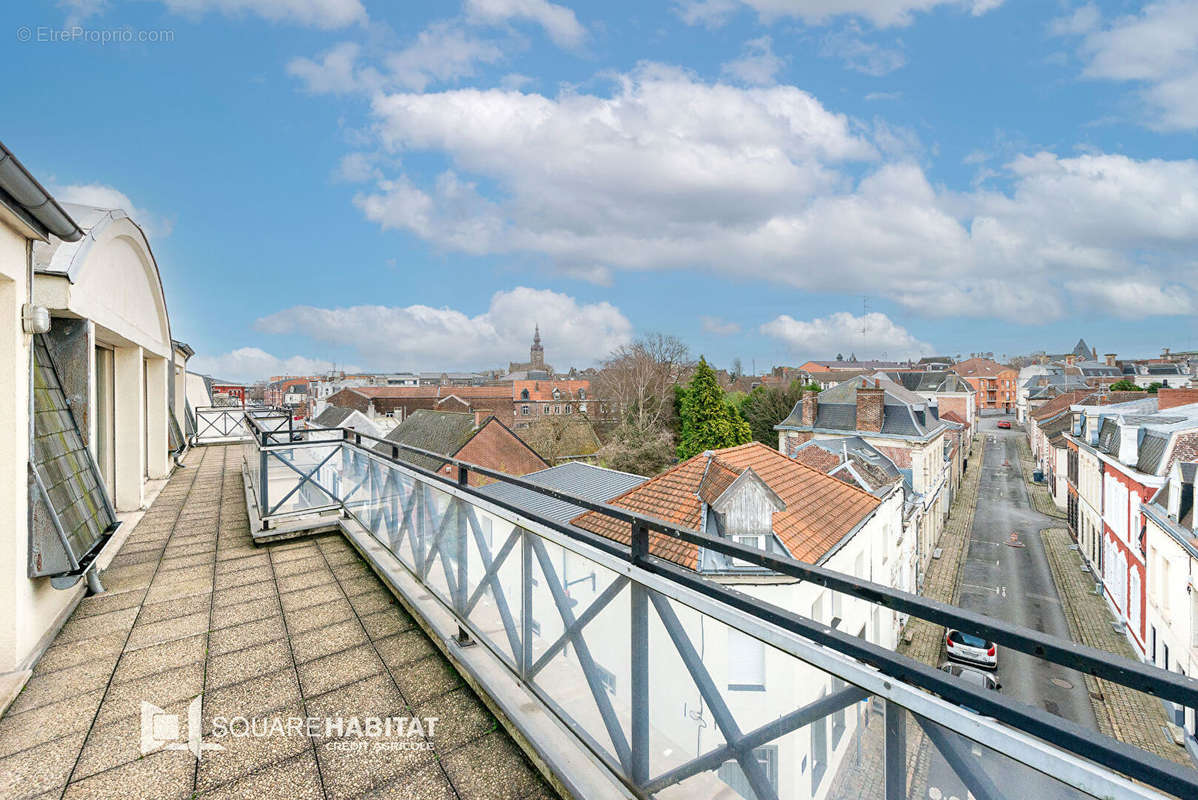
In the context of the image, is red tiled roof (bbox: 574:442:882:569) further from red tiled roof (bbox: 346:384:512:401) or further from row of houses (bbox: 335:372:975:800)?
red tiled roof (bbox: 346:384:512:401)

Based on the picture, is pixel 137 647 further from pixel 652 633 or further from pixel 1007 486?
pixel 1007 486

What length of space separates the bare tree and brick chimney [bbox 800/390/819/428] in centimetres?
1175

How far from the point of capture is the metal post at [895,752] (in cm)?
114

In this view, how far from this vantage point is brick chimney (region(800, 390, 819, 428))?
1061 inches

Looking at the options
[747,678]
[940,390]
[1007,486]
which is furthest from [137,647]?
[940,390]

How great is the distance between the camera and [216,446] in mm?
14609

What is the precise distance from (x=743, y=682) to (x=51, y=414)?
15.9 feet

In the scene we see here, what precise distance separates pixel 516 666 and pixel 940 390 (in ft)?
169

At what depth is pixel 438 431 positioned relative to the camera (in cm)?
2683

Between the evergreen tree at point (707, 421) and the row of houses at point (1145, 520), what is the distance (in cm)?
1588

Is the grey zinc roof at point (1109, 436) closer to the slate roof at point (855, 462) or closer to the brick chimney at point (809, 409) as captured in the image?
the slate roof at point (855, 462)

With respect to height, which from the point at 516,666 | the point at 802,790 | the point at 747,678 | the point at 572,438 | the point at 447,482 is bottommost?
the point at 572,438

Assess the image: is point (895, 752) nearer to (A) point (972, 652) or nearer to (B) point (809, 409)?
(A) point (972, 652)

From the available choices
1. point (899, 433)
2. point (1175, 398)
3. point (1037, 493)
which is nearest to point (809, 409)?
point (899, 433)
